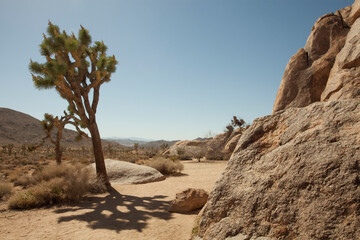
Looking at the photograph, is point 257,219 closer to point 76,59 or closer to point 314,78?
point 314,78

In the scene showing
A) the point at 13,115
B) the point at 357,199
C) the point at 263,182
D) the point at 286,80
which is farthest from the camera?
the point at 13,115

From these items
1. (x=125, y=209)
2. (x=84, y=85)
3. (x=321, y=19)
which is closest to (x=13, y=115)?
(x=84, y=85)

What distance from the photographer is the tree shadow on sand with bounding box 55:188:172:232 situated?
5.07m

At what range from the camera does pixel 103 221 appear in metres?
5.27

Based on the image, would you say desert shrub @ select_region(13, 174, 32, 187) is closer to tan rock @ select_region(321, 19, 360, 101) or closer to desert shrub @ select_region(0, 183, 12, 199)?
desert shrub @ select_region(0, 183, 12, 199)

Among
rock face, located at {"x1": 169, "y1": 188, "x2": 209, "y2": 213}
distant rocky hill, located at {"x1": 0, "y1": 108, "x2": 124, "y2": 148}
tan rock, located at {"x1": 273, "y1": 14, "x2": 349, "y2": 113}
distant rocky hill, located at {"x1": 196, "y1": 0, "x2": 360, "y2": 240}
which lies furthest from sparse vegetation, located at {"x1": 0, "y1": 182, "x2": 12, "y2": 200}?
distant rocky hill, located at {"x1": 0, "y1": 108, "x2": 124, "y2": 148}

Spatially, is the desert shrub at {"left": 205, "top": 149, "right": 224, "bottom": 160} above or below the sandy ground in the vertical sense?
above

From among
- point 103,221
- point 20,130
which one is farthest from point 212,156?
point 20,130

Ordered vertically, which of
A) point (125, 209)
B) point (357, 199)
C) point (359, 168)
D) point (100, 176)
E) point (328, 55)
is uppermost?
point (328, 55)

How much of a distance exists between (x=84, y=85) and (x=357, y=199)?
378 inches

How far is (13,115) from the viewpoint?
6050 cm

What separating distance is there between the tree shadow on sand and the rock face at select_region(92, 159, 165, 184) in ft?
8.04

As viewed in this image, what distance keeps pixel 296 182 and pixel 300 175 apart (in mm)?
100

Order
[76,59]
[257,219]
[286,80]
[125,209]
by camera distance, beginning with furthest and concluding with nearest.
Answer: [76,59] → [125,209] → [286,80] → [257,219]
